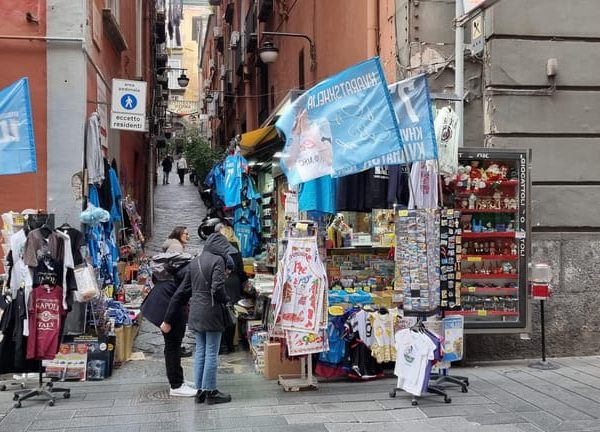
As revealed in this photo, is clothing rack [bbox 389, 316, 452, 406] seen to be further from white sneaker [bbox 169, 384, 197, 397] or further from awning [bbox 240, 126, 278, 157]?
awning [bbox 240, 126, 278, 157]

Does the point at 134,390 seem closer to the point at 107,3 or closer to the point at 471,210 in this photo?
the point at 471,210

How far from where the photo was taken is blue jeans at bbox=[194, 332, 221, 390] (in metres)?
6.45

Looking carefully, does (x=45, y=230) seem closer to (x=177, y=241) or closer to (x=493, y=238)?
(x=177, y=241)

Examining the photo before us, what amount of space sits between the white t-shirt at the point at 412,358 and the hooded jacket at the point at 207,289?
71.6 inches

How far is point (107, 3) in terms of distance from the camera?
11477mm

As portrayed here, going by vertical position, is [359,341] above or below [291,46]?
below

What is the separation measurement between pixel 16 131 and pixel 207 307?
3.41 m

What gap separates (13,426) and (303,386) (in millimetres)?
2868

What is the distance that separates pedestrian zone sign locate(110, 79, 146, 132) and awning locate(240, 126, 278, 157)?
1642mm

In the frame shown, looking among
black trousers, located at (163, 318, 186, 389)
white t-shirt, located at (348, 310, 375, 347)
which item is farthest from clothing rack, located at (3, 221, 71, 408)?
white t-shirt, located at (348, 310, 375, 347)

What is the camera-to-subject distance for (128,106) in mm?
10094

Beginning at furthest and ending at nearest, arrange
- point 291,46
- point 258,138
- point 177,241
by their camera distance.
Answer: point 291,46, point 258,138, point 177,241

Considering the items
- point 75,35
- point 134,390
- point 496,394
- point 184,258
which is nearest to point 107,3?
point 75,35

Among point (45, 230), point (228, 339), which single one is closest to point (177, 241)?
point (45, 230)
